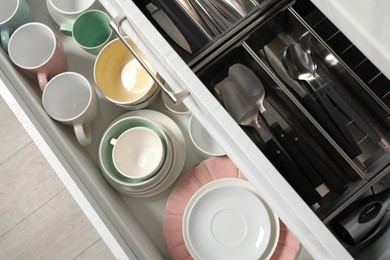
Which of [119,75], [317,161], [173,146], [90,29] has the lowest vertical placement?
[317,161]

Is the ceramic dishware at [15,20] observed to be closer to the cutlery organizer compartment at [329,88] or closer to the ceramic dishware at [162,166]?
the ceramic dishware at [162,166]

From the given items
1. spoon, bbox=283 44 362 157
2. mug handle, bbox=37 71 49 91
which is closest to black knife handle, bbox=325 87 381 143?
spoon, bbox=283 44 362 157

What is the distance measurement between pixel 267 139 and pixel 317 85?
0.42 ft

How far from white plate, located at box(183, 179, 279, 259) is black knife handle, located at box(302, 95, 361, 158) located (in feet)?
0.78

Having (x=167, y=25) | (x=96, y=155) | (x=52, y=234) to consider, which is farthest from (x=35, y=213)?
(x=167, y=25)

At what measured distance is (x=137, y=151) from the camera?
1.00m

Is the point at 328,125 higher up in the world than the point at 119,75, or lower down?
lower down

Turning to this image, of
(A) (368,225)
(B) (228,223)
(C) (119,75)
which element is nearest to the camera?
(A) (368,225)

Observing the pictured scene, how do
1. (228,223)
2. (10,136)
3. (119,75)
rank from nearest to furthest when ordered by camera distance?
(228,223)
(119,75)
(10,136)

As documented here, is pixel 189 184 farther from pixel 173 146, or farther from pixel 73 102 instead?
pixel 73 102

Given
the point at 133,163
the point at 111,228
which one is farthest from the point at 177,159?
the point at 111,228

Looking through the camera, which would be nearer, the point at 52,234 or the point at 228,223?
the point at 228,223

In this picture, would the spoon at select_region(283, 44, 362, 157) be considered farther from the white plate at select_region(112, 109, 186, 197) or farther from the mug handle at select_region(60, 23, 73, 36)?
the mug handle at select_region(60, 23, 73, 36)

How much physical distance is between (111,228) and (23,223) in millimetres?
762
